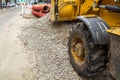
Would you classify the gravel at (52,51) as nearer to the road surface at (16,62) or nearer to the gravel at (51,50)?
the gravel at (51,50)

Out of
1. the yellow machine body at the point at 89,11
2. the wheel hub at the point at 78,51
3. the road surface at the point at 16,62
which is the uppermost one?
the yellow machine body at the point at 89,11

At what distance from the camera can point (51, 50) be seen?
29.7ft

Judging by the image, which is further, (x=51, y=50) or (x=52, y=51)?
(x=51, y=50)

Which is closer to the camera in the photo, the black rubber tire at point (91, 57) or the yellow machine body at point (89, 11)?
the black rubber tire at point (91, 57)

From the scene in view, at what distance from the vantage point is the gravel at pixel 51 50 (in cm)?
674

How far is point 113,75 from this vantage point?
4219mm

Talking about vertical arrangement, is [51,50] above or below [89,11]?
below

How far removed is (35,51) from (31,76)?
2.70 m

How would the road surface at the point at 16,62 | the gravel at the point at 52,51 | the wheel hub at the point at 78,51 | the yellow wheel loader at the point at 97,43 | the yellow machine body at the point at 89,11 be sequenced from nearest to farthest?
the yellow wheel loader at the point at 97,43, the wheel hub at the point at 78,51, the yellow machine body at the point at 89,11, the gravel at the point at 52,51, the road surface at the point at 16,62

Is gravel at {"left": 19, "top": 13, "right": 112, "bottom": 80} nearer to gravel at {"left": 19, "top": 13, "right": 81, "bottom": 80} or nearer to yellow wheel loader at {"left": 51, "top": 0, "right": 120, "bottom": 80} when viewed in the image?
gravel at {"left": 19, "top": 13, "right": 81, "bottom": 80}

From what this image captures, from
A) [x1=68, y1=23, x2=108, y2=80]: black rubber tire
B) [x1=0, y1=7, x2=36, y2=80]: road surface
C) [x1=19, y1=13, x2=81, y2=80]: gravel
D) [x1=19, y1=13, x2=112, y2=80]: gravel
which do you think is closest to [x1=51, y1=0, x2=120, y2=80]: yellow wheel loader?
[x1=68, y1=23, x2=108, y2=80]: black rubber tire

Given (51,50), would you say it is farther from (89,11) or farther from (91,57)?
(91,57)

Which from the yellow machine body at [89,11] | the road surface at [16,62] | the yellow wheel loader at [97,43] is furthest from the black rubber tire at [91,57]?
the road surface at [16,62]

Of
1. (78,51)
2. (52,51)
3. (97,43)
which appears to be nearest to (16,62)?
(52,51)
